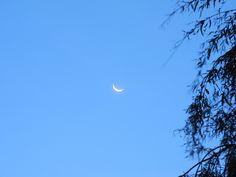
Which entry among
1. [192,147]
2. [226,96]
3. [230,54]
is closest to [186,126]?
[192,147]

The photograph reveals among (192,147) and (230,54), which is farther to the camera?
(192,147)

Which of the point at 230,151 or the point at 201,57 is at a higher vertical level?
the point at 201,57

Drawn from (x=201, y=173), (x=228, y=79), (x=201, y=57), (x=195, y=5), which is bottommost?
(x=201, y=173)

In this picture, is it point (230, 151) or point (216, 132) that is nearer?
point (230, 151)

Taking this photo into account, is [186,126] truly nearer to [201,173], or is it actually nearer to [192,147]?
[192,147]

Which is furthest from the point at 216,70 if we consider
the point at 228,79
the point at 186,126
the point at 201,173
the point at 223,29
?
the point at 201,173

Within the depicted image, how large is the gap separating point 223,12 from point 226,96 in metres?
0.92

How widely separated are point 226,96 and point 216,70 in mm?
309

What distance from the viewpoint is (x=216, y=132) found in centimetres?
457

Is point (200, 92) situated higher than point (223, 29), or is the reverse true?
point (223, 29)

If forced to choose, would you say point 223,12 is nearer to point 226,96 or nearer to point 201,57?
point 201,57

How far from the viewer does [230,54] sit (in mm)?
4207

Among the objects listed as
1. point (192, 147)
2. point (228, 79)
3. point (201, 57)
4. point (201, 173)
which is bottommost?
point (201, 173)

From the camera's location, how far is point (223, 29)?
4.44 meters
